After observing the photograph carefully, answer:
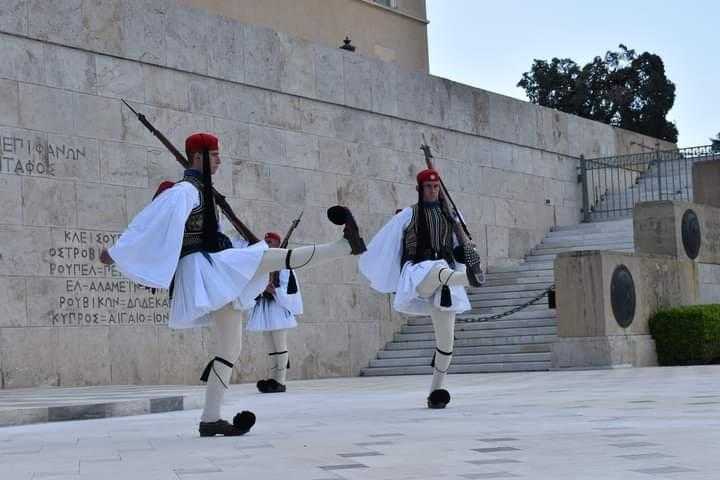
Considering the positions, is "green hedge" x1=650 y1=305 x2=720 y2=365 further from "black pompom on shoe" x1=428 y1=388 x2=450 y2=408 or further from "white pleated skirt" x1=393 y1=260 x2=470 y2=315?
"black pompom on shoe" x1=428 y1=388 x2=450 y2=408

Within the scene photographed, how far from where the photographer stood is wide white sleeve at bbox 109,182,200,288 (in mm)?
7320

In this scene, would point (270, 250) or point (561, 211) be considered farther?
point (561, 211)

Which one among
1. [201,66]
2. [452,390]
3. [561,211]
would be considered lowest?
[452,390]

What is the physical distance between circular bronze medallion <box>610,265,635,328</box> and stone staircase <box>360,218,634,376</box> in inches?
45.1

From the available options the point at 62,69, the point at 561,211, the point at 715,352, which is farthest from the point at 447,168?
the point at 62,69

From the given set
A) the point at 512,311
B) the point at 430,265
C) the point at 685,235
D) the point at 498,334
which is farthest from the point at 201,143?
the point at 685,235

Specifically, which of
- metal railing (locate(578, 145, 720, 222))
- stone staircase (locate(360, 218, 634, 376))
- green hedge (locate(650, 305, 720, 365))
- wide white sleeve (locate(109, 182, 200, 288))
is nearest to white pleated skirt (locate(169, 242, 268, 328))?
wide white sleeve (locate(109, 182, 200, 288))

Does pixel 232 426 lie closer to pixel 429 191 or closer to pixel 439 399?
pixel 439 399

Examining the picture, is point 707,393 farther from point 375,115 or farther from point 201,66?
point 375,115

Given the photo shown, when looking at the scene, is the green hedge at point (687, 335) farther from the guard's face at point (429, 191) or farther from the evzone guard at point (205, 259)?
the evzone guard at point (205, 259)

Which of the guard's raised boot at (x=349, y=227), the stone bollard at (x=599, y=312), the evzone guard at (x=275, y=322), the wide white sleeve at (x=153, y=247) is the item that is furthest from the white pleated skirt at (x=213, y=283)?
the stone bollard at (x=599, y=312)

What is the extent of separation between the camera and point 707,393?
10.3 metres

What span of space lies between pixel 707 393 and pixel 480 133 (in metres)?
12.3

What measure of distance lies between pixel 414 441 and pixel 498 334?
1171cm
